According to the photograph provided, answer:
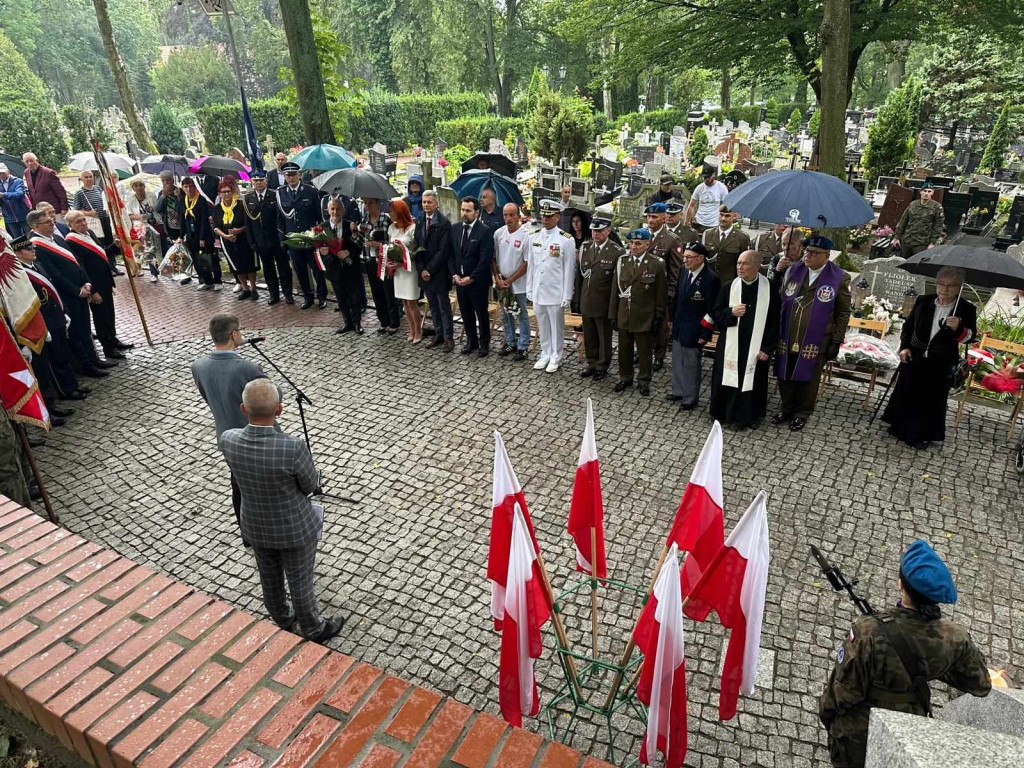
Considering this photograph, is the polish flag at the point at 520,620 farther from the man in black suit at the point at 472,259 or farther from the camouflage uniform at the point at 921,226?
the camouflage uniform at the point at 921,226

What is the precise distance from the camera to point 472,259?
8367 millimetres

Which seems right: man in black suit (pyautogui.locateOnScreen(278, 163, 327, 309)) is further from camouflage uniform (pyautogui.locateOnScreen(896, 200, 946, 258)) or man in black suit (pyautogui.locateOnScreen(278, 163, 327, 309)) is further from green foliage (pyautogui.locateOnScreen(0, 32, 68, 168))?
green foliage (pyautogui.locateOnScreen(0, 32, 68, 168))

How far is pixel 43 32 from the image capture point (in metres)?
59.6

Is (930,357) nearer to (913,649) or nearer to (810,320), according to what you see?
(810,320)

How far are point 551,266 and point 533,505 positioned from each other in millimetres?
3196

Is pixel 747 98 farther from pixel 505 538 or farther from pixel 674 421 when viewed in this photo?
pixel 505 538

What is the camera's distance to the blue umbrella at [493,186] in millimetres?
9508

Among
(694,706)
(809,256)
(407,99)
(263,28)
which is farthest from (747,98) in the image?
(694,706)

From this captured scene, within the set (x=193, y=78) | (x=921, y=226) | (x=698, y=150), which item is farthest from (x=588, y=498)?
(x=193, y=78)

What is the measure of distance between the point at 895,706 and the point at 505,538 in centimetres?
186

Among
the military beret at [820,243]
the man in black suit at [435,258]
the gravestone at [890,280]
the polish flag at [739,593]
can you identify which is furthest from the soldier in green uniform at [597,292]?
the polish flag at [739,593]

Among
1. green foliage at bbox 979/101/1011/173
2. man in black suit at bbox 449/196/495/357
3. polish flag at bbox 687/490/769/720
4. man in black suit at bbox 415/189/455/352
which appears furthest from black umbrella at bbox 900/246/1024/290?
green foliage at bbox 979/101/1011/173

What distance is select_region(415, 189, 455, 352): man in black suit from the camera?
8.36 metres

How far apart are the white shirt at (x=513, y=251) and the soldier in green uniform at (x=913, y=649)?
610 cm
